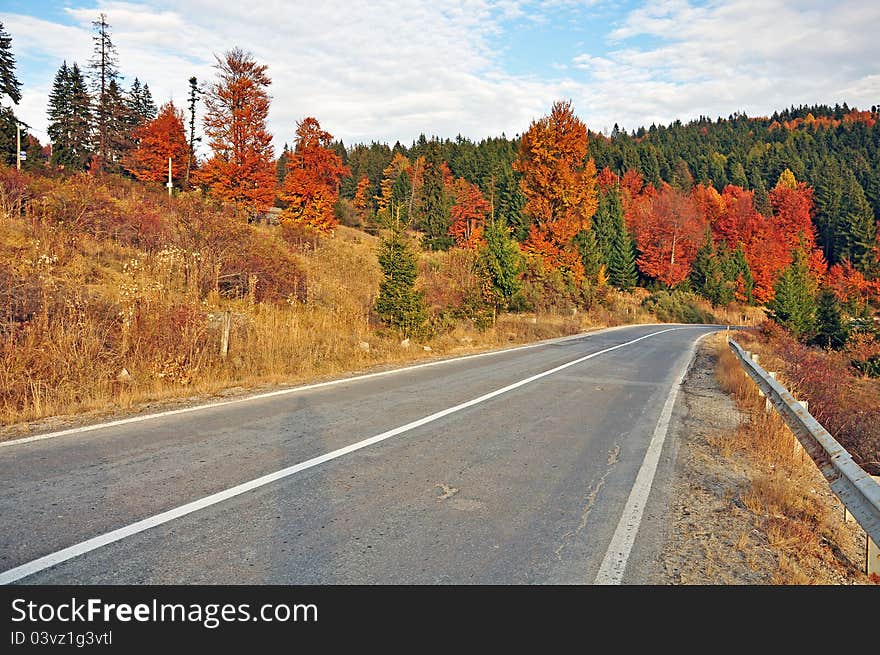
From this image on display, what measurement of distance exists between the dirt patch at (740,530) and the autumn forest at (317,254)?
7.35 metres

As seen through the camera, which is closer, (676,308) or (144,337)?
(144,337)

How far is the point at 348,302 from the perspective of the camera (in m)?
17.9

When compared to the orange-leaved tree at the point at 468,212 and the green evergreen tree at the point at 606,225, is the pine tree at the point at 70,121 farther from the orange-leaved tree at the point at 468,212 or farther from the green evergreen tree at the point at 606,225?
the green evergreen tree at the point at 606,225

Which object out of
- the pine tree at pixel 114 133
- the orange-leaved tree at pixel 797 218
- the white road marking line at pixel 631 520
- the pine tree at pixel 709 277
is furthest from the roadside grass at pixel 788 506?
the orange-leaved tree at pixel 797 218

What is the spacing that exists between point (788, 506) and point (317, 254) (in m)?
22.7

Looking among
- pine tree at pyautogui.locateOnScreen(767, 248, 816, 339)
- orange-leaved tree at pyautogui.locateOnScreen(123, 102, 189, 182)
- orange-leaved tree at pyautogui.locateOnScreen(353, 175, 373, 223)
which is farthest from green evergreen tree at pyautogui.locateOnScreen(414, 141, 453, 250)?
pine tree at pyautogui.locateOnScreen(767, 248, 816, 339)

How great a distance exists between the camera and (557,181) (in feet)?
123

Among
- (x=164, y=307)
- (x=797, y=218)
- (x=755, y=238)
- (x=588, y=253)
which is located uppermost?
(x=797, y=218)

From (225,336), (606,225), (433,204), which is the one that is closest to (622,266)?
(606,225)

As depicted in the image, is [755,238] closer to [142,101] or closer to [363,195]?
[363,195]

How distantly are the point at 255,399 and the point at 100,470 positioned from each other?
3547 mm

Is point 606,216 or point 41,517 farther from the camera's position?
point 606,216
